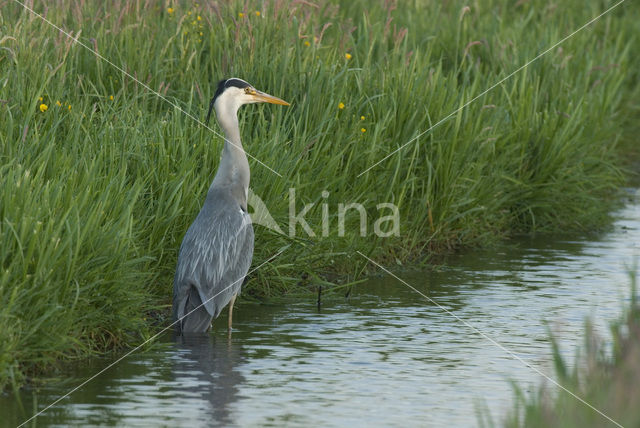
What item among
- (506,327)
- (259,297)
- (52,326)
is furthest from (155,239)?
(506,327)

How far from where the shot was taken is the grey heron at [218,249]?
7719mm

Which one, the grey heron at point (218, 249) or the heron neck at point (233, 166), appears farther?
the heron neck at point (233, 166)

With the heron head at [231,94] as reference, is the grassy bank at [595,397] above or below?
below

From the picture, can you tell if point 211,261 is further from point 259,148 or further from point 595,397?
point 595,397

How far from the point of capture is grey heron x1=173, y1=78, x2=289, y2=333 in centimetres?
772

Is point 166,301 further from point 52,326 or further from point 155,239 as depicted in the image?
point 52,326

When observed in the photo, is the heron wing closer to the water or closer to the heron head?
the water

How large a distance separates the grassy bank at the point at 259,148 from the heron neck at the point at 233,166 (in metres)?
0.33

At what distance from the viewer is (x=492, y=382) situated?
686cm

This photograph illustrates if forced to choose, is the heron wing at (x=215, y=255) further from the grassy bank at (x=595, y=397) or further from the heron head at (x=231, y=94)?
the grassy bank at (x=595, y=397)

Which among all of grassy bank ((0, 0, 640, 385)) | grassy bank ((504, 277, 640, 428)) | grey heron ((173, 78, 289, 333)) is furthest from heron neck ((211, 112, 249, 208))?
grassy bank ((504, 277, 640, 428))

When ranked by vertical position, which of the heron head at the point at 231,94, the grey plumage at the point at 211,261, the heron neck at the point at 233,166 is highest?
the heron head at the point at 231,94

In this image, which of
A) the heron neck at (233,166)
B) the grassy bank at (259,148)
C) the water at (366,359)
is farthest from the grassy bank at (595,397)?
the heron neck at (233,166)

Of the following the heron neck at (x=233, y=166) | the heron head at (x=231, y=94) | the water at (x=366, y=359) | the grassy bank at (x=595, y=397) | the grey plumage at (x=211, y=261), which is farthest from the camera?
the heron head at (x=231, y=94)
